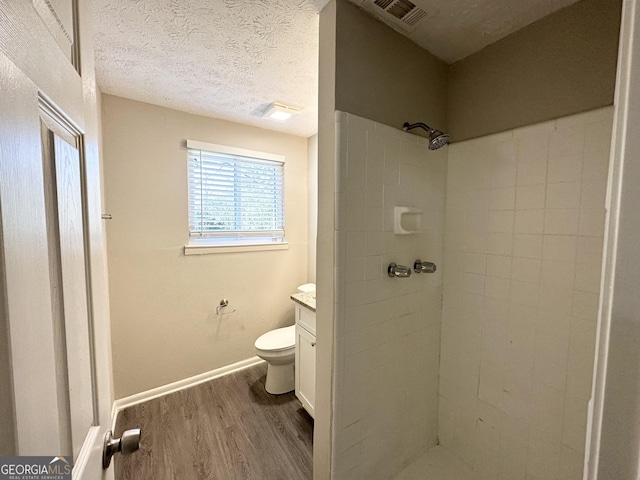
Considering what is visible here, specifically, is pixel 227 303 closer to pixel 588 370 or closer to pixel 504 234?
pixel 504 234

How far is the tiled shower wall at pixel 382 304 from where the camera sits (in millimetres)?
1138

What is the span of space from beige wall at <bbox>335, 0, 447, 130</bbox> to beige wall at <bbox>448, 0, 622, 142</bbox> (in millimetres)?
166

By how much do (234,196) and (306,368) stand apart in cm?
160

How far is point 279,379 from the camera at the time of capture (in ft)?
6.77

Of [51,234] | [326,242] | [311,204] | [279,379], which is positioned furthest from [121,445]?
[311,204]

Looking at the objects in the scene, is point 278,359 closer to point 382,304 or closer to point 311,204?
point 382,304

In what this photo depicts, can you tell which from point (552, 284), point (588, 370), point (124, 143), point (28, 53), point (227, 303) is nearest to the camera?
point (28, 53)

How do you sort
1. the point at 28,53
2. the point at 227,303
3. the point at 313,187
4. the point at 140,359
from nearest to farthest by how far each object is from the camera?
the point at 28,53, the point at 140,359, the point at 227,303, the point at 313,187

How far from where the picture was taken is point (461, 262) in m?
1.49

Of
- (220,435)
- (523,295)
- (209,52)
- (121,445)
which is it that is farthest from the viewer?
(220,435)

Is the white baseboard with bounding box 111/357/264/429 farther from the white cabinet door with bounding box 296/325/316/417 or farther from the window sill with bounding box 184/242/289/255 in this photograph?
the window sill with bounding box 184/242/289/255

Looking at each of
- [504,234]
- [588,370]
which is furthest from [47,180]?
[588,370]

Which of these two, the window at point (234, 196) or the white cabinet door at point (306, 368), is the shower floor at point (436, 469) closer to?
the white cabinet door at point (306, 368)

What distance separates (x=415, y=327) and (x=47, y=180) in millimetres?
1565
